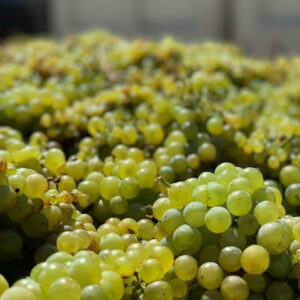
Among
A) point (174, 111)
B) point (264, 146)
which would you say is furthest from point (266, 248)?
point (174, 111)

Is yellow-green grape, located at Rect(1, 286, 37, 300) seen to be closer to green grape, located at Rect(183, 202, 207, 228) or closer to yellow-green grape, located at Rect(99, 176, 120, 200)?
green grape, located at Rect(183, 202, 207, 228)

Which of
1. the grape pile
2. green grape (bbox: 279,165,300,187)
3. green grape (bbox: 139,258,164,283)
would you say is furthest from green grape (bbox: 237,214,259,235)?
green grape (bbox: 279,165,300,187)

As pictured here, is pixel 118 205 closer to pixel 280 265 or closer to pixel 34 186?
pixel 34 186

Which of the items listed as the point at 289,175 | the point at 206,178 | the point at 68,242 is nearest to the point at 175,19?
the point at 289,175

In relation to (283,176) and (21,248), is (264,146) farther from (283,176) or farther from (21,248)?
(21,248)

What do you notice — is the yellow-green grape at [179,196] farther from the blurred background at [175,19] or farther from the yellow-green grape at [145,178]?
the blurred background at [175,19]

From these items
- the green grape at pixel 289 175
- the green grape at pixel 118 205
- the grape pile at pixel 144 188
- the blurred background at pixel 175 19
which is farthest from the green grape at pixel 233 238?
the blurred background at pixel 175 19
